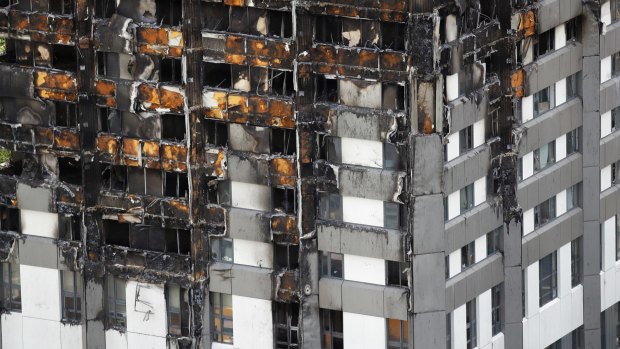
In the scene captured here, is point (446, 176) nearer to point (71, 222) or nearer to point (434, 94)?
point (434, 94)

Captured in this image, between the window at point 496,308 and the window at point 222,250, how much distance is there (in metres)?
13.7

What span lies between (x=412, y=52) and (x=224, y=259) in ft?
51.6

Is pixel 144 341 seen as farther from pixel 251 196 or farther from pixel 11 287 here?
pixel 251 196

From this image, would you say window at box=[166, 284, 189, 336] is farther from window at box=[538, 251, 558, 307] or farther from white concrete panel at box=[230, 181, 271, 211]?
window at box=[538, 251, 558, 307]

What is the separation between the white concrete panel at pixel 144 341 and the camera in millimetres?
148750

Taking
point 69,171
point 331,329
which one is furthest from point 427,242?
point 69,171

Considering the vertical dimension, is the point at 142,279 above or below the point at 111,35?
below

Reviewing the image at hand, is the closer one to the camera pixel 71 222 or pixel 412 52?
pixel 412 52

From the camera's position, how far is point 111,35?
14488 centimetres

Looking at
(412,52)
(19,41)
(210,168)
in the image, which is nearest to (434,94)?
(412,52)

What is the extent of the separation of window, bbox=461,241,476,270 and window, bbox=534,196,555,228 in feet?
22.0

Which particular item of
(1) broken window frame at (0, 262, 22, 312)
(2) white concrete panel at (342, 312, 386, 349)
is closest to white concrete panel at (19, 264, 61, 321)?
(1) broken window frame at (0, 262, 22, 312)

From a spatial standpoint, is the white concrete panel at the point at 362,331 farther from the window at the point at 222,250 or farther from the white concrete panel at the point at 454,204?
the window at the point at 222,250

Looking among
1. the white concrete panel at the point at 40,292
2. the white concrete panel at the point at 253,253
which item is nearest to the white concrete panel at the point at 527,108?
the white concrete panel at the point at 253,253
